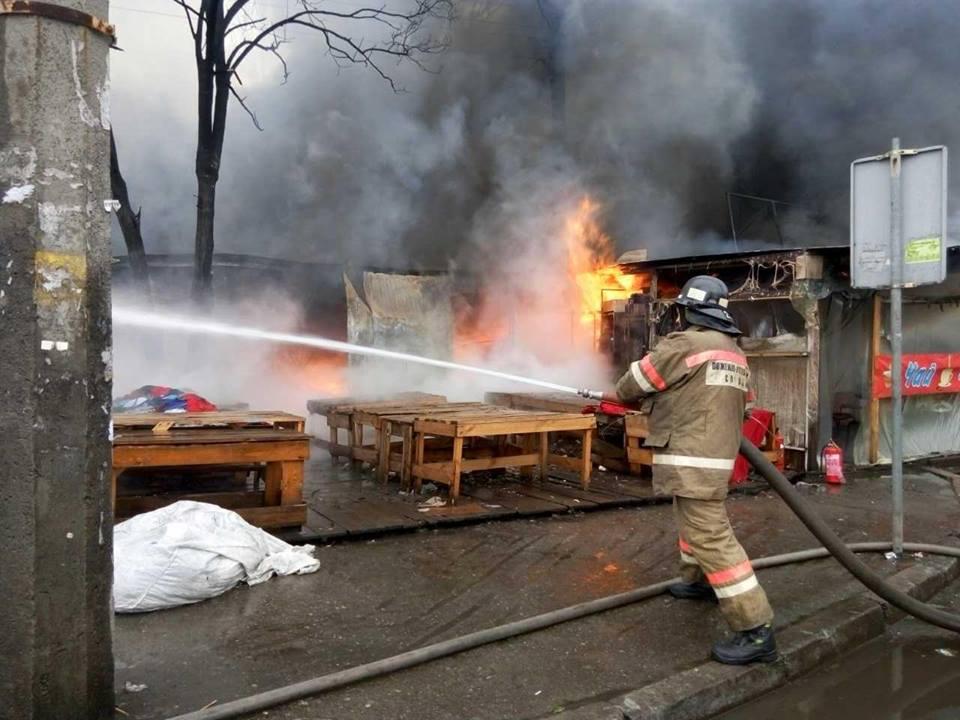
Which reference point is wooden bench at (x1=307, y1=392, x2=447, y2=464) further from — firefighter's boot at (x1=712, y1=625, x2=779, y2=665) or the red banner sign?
the red banner sign

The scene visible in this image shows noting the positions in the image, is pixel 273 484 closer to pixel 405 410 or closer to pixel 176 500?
pixel 176 500

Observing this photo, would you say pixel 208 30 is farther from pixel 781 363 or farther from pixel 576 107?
pixel 781 363

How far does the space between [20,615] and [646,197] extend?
43.4ft

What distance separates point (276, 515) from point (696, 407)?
9.99 ft

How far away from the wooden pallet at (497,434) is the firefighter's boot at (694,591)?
8.03 ft

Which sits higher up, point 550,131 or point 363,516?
point 550,131

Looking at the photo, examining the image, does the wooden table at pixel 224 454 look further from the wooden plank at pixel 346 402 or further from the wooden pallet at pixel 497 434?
the wooden plank at pixel 346 402

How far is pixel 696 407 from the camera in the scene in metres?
3.57

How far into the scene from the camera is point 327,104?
14016mm

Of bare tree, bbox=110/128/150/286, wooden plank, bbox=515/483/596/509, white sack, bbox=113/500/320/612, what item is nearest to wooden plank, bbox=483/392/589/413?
wooden plank, bbox=515/483/596/509

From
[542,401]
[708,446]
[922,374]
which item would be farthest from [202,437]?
[922,374]

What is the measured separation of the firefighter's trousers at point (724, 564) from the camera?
11.2 feet

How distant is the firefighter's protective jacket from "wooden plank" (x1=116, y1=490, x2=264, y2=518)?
3.16 meters

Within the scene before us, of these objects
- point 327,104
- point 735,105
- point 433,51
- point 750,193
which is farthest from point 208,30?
point 750,193
